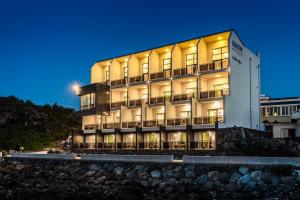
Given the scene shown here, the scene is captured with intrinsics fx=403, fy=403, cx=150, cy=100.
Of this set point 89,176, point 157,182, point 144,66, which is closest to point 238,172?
point 157,182

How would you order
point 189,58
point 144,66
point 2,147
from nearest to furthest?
point 189,58, point 144,66, point 2,147

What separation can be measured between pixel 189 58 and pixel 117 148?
15.0 m

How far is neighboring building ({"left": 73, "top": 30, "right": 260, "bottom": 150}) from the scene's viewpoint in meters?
46.7

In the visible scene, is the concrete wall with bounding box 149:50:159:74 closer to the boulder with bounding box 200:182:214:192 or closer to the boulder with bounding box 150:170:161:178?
the boulder with bounding box 150:170:161:178

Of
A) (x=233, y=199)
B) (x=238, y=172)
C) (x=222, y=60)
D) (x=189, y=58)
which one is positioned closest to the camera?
(x=233, y=199)

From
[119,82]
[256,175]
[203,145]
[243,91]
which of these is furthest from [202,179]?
[119,82]

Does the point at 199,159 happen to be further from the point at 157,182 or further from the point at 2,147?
the point at 2,147

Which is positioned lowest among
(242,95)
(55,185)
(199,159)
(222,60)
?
(55,185)

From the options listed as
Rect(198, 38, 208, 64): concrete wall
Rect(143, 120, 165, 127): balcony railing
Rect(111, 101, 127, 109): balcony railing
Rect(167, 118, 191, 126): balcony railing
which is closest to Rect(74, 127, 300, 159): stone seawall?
Rect(167, 118, 191, 126): balcony railing

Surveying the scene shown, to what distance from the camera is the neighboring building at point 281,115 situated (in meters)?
63.4

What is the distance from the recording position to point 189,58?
51281 mm

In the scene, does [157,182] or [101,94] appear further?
[101,94]

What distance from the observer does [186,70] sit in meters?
49.4

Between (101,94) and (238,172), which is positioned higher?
(101,94)
